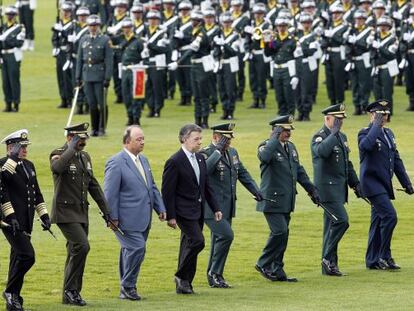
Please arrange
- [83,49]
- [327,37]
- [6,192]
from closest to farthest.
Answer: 1. [6,192]
2. [83,49]
3. [327,37]

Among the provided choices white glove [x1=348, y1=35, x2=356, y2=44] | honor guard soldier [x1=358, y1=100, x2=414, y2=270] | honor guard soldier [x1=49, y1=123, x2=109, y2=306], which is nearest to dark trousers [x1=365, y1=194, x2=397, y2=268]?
honor guard soldier [x1=358, y1=100, x2=414, y2=270]

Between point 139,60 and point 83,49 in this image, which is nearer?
point 83,49

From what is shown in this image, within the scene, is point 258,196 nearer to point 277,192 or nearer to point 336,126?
point 277,192

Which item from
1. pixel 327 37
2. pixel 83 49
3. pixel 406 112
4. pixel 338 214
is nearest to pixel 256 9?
pixel 327 37

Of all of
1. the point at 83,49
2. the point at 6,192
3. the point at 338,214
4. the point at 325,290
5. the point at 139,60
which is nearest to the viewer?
the point at 6,192

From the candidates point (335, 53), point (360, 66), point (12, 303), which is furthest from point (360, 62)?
point (12, 303)

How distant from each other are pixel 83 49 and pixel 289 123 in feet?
40.2

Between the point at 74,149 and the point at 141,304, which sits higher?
the point at 74,149

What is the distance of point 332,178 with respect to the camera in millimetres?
18984

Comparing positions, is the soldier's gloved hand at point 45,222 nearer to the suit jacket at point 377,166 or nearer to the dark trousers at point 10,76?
the suit jacket at point 377,166

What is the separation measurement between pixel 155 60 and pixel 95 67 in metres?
3.69

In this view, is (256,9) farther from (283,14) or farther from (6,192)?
(6,192)

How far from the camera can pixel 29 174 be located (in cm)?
1633

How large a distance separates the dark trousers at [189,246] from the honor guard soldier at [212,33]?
1542cm
